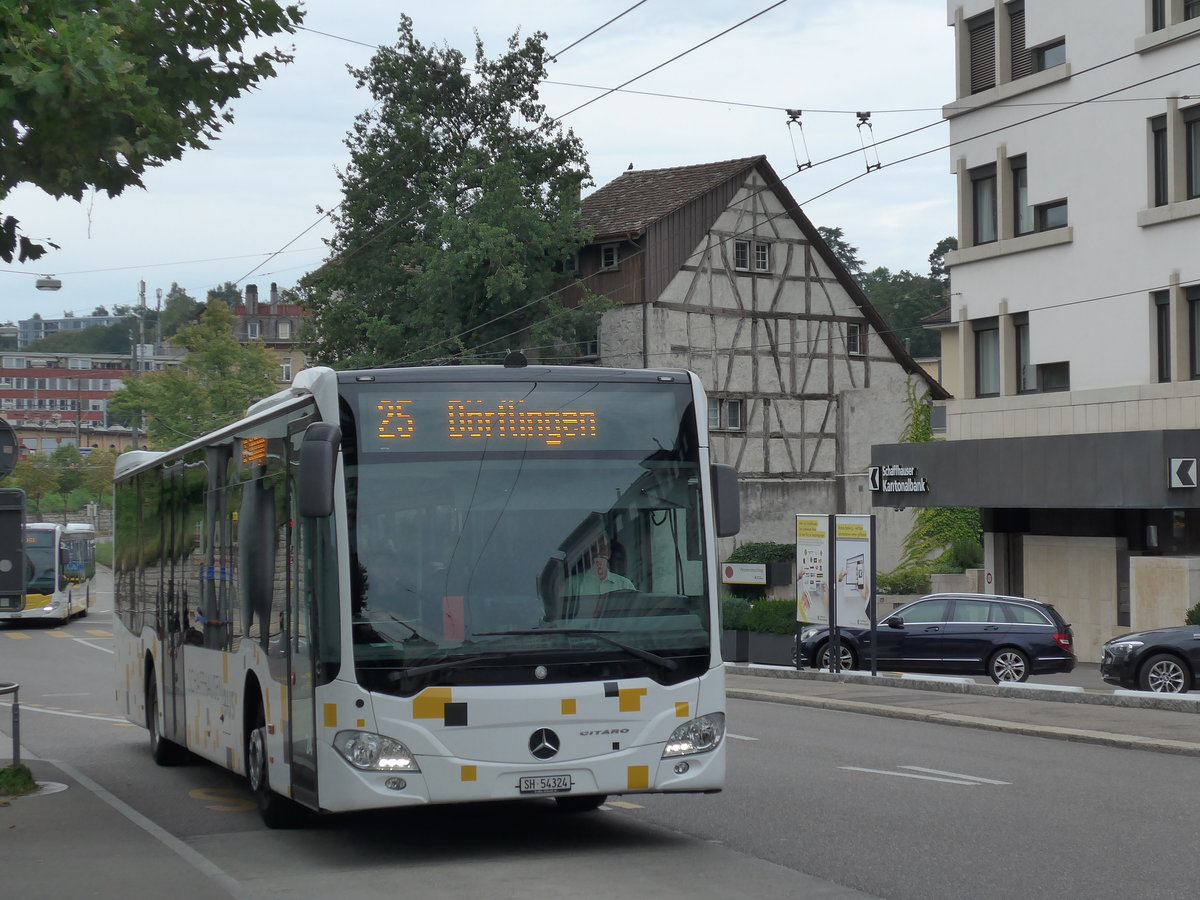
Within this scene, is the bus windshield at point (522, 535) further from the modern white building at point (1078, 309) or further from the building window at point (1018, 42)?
the building window at point (1018, 42)

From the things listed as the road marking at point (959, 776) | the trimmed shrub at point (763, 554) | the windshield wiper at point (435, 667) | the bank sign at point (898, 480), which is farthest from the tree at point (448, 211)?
the windshield wiper at point (435, 667)

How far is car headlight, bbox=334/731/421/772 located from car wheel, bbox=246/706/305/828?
1.72 metres

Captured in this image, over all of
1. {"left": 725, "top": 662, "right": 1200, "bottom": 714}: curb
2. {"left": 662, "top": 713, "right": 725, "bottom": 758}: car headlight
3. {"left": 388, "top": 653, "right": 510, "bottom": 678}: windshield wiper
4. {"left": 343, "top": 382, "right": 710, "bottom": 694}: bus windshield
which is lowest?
{"left": 725, "top": 662, "right": 1200, "bottom": 714}: curb

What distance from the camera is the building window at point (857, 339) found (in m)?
52.0

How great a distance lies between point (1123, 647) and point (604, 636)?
14858 mm

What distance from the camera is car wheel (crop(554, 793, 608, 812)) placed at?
11656 millimetres

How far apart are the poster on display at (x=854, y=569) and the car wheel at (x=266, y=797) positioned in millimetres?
14547

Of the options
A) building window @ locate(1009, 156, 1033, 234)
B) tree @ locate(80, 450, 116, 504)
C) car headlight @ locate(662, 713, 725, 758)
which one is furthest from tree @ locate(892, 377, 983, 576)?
tree @ locate(80, 450, 116, 504)

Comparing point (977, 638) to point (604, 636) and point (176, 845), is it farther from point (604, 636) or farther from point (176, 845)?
point (176, 845)

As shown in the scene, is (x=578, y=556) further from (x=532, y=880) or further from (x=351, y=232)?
(x=351, y=232)

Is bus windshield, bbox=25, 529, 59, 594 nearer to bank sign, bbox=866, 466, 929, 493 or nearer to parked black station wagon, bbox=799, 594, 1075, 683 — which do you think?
bank sign, bbox=866, 466, 929, 493

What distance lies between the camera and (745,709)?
21750mm

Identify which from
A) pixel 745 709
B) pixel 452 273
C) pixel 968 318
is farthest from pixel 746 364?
pixel 745 709

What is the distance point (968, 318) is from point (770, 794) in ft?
81.2
